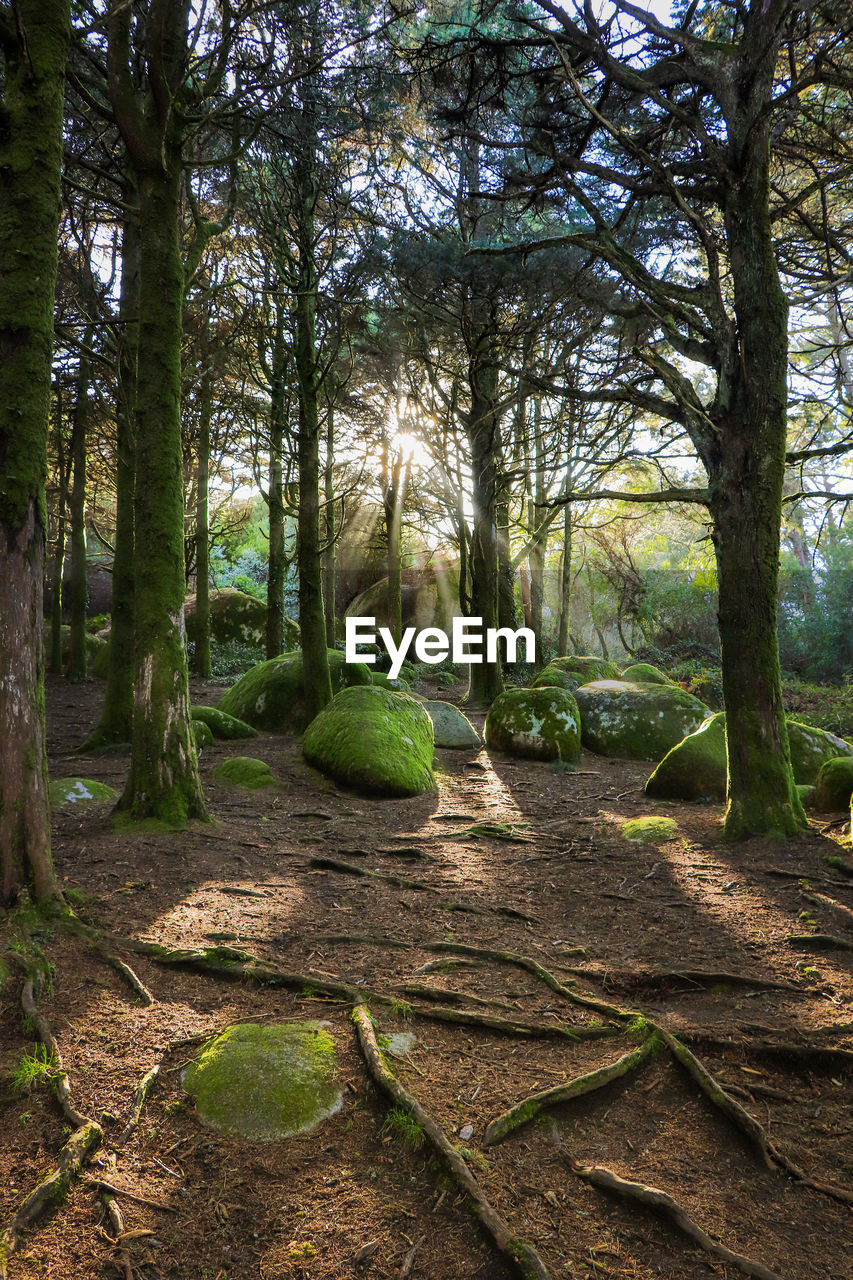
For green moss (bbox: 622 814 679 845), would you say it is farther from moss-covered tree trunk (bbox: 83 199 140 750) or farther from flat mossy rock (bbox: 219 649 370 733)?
moss-covered tree trunk (bbox: 83 199 140 750)

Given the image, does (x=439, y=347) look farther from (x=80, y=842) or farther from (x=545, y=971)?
(x=545, y=971)

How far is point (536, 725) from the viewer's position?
1045 centimetres

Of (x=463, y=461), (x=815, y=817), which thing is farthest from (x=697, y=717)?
(x=463, y=461)

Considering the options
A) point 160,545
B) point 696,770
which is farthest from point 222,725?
point 696,770

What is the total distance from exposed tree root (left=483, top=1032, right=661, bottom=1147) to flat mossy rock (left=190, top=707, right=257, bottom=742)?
802cm

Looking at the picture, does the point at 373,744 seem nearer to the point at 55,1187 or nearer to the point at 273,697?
the point at 273,697

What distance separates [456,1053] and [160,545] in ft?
14.6

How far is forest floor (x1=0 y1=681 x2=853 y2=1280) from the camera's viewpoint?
6.71 ft

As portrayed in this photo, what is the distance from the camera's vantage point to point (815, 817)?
661 centimetres

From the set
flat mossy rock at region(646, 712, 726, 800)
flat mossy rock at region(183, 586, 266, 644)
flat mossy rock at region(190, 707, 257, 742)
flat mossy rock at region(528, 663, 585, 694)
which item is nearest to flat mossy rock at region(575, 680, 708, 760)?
flat mossy rock at region(528, 663, 585, 694)

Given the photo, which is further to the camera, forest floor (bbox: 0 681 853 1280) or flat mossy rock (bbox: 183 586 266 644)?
flat mossy rock (bbox: 183 586 266 644)

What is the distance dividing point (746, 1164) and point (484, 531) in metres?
10.5


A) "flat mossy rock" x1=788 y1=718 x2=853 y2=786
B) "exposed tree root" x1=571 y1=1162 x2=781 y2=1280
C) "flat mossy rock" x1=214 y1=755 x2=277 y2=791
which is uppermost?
"flat mossy rock" x1=788 y1=718 x2=853 y2=786

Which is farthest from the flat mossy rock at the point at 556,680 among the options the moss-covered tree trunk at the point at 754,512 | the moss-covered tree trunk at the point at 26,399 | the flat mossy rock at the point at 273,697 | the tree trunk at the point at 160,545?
the moss-covered tree trunk at the point at 26,399
